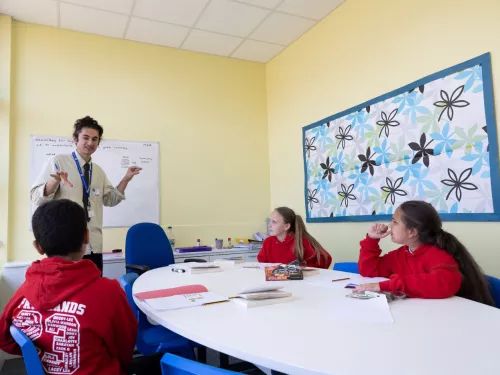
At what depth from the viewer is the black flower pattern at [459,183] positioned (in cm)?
231

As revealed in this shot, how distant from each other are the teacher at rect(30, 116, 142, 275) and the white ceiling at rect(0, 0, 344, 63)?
1311 mm

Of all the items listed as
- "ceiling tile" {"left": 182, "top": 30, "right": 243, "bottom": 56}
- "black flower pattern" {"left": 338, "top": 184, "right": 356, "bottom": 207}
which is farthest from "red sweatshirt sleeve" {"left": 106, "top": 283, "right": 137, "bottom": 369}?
"ceiling tile" {"left": 182, "top": 30, "right": 243, "bottom": 56}

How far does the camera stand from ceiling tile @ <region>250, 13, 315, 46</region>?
3.62 m

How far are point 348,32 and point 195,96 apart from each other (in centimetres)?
178

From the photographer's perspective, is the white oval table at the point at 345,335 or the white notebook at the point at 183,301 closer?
the white oval table at the point at 345,335

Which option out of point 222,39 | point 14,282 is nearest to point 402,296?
point 14,282

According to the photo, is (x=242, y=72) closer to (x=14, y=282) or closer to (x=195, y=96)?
(x=195, y=96)

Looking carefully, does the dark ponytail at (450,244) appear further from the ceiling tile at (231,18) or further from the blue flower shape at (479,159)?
the ceiling tile at (231,18)

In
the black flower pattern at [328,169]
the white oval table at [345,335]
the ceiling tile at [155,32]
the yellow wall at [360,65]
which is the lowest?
the white oval table at [345,335]

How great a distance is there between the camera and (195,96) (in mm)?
4223

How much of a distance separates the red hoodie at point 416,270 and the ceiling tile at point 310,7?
7.79 ft

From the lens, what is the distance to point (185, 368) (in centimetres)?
72

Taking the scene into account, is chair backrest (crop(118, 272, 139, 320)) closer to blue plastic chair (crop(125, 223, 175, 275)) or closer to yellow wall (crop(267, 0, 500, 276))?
blue plastic chair (crop(125, 223, 175, 275))

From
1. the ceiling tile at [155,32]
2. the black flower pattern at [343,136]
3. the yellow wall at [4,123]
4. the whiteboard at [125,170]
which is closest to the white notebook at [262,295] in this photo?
the black flower pattern at [343,136]
